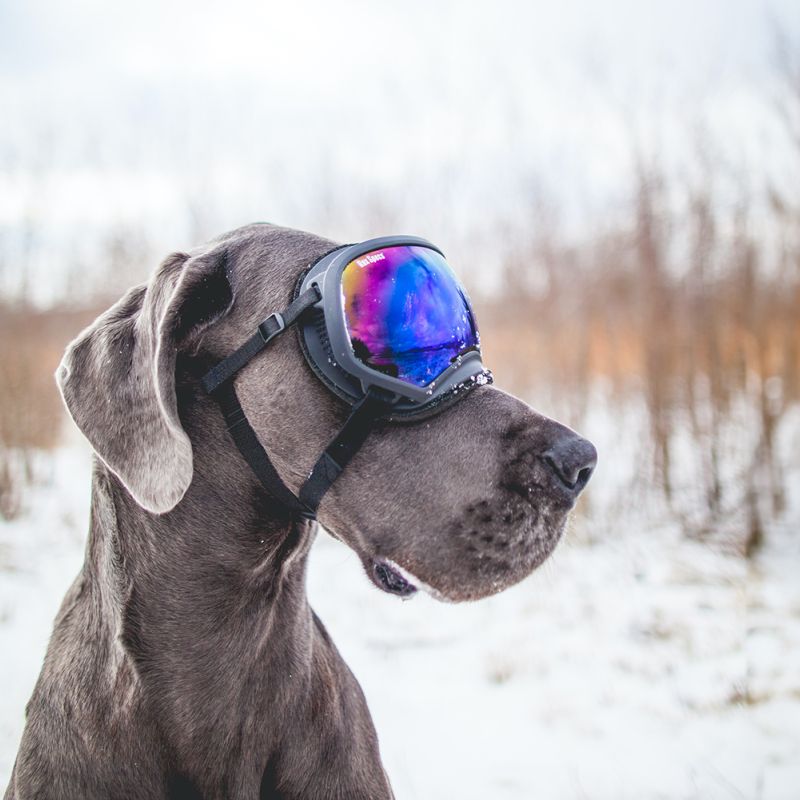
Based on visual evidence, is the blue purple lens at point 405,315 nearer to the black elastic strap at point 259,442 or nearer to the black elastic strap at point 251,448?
the black elastic strap at point 259,442

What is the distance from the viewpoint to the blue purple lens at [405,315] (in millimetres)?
1888

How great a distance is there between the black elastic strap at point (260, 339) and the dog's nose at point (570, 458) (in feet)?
2.21

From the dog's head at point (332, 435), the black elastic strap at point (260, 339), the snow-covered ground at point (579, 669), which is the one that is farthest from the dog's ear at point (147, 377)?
the snow-covered ground at point (579, 669)

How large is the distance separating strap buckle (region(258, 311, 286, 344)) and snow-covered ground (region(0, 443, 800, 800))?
2.93 feet

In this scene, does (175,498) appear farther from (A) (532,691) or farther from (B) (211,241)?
(A) (532,691)

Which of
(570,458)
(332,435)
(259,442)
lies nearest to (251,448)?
(259,442)

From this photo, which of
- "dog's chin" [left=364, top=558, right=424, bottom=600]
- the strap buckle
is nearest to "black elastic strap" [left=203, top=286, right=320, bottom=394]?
the strap buckle

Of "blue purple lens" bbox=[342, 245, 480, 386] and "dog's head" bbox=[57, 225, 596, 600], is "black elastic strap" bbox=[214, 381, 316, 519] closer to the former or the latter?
"dog's head" bbox=[57, 225, 596, 600]

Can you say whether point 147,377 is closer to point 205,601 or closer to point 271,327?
point 271,327

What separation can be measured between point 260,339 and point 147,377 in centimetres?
28

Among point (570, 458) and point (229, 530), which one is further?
point (229, 530)

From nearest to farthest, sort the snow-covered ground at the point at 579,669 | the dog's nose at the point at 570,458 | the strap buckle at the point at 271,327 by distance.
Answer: the dog's nose at the point at 570,458 → the strap buckle at the point at 271,327 → the snow-covered ground at the point at 579,669

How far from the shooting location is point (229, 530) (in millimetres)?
1937

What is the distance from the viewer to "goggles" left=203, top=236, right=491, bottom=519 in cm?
184
